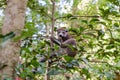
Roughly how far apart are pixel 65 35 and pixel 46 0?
54.0 inches

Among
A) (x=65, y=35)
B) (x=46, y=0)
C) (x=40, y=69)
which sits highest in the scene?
(x=46, y=0)

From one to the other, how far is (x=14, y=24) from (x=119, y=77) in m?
0.56

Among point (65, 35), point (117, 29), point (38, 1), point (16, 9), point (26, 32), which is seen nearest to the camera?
point (26, 32)

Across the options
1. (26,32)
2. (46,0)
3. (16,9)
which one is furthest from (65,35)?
(26,32)

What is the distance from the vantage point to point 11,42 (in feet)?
3.53

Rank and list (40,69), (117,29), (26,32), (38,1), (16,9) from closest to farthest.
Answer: (26,32)
(16,9)
(40,69)
(117,29)
(38,1)

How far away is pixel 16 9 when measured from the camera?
1.17 meters

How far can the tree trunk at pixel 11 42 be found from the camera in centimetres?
105

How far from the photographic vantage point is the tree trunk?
1.05m

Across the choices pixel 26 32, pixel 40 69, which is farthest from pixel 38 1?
pixel 26 32

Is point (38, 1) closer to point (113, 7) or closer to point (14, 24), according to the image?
point (113, 7)

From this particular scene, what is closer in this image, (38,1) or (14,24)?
(14,24)

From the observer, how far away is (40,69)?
4.41ft

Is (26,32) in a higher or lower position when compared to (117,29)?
higher
